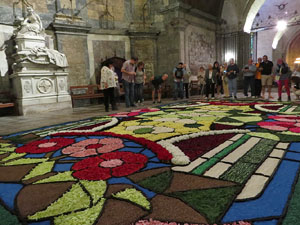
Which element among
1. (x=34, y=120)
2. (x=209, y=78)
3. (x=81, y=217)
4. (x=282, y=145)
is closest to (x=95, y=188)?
(x=81, y=217)

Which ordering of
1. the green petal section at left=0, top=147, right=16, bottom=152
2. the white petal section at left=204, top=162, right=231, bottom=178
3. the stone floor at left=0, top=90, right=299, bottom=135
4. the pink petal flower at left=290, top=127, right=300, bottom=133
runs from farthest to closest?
the stone floor at left=0, top=90, right=299, bottom=135 → the pink petal flower at left=290, top=127, right=300, bottom=133 → the green petal section at left=0, top=147, right=16, bottom=152 → the white petal section at left=204, top=162, right=231, bottom=178

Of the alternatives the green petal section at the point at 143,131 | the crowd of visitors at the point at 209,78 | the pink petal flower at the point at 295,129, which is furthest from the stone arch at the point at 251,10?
the green petal section at the point at 143,131

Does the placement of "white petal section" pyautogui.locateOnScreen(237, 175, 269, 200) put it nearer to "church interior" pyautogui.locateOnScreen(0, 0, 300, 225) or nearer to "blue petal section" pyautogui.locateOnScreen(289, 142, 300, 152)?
"church interior" pyautogui.locateOnScreen(0, 0, 300, 225)

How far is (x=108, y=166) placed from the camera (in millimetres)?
2078

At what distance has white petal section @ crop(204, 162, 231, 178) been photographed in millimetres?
1804

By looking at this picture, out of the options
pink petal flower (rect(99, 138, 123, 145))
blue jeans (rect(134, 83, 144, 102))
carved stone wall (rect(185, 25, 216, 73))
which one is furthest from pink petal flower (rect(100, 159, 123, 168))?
carved stone wall (rect(185, 25, 216, 73))

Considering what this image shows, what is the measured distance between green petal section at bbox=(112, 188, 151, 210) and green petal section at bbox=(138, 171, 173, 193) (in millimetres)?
112

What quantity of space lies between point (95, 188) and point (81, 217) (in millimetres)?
355

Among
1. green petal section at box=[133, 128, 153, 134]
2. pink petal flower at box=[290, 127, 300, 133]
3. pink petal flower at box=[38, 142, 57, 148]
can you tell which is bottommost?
pink petal flower at box=[38, 142, 57, 148]

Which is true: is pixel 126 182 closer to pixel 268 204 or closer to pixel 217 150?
pixel 268 204

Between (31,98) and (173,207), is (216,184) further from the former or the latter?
(31,98)

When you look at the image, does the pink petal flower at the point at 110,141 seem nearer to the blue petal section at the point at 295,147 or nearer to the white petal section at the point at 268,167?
the white petal section at the point at 268,167

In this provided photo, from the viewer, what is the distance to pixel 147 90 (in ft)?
34.2

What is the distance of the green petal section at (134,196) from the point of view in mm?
1428
